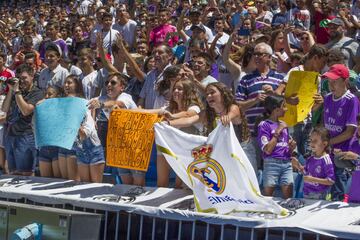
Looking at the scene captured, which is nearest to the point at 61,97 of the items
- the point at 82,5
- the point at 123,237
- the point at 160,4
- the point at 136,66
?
the point at 136,66

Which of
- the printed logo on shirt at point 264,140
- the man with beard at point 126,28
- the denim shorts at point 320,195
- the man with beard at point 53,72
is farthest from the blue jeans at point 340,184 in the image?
the man with beard at point 126,28

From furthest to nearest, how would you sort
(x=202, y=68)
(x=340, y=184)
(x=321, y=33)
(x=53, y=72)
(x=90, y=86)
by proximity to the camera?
(x=321, y=33) < (x=53, y=72) < (x=90, y=86) < (x=202, y=68) < (x=340, y=184)

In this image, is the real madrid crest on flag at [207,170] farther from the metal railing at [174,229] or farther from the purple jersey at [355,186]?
the purple jersey at [355,186]

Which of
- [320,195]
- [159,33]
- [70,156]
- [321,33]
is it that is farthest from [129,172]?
[159,33]

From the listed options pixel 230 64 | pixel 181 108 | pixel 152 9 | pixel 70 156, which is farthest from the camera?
pixel 152 9

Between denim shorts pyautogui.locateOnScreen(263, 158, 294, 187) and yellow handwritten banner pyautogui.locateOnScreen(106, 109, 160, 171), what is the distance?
49.3 inches

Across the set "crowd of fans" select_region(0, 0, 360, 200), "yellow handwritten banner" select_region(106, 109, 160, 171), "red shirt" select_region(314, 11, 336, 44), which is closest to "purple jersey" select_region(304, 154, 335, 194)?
"crowd of fans" select_region(0, 0, 360, 200)

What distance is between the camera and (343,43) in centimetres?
1018

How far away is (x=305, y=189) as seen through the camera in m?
7.38

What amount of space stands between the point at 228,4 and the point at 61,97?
6870mm

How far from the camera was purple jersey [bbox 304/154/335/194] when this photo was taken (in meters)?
7.18

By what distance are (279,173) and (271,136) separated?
0.36 metres

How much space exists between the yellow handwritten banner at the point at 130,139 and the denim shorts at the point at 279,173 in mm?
1251

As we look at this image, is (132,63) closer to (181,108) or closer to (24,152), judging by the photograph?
(24,152)
